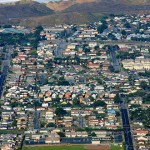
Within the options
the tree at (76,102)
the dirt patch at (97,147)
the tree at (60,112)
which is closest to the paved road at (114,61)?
the tree at (76,102)

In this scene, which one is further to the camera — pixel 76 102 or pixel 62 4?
pixel 62 4

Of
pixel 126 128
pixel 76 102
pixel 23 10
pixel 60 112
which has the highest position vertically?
pixel 23 10

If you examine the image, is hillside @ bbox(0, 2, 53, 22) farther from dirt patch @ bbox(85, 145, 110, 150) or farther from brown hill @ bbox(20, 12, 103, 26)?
dirt patch @ bbox(85, 145, 110, 150)

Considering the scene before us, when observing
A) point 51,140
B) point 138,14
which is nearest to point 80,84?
point 51,140

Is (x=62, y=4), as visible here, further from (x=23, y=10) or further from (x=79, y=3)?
(x=23, y=10)

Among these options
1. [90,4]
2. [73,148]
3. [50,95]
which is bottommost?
[73,148]

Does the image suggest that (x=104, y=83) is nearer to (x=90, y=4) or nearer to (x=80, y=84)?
(x=80, y=84)

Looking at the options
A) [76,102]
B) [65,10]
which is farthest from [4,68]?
[65,10]

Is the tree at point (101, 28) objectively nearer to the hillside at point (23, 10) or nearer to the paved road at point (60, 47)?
the paved road at point (60, 47)
